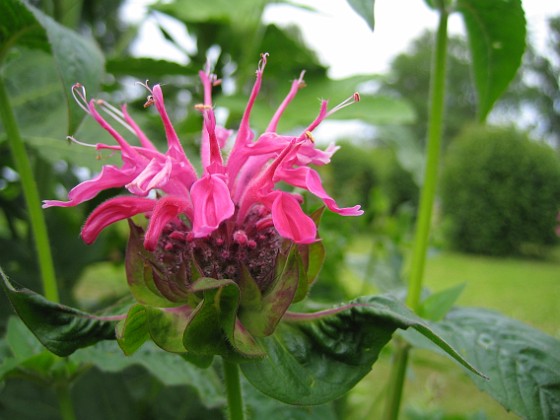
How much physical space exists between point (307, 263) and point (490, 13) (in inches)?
13.6

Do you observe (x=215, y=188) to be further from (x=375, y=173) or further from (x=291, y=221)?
(x=375, y=173)

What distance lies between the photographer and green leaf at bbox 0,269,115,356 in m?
0.38

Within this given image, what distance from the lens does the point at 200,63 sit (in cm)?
100

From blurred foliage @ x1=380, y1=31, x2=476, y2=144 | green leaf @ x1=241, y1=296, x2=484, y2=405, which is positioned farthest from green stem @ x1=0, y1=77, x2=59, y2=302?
blurred foliage @ x1=380, y1=31, x2=476, y2=144

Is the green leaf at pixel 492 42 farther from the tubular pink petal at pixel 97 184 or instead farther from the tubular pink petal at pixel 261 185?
the tubular pink petal at pixel 97 184

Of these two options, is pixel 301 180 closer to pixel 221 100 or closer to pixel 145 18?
pixel 221 100

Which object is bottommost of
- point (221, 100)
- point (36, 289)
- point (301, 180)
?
point (36, 289)

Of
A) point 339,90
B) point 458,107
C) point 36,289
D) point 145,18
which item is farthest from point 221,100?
point 458,107

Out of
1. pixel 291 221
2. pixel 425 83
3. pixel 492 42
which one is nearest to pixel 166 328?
pixel 291 221

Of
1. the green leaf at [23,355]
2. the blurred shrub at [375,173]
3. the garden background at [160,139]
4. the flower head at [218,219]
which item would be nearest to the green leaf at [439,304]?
the garden background at [160,139]

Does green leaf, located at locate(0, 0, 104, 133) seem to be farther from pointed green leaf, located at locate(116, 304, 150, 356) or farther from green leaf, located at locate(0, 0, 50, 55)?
pointed green leaf, located at locate(116, 304, 150, 356)

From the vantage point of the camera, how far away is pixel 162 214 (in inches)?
16.9

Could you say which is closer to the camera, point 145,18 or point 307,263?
point 307,263

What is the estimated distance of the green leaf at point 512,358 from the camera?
446mm
